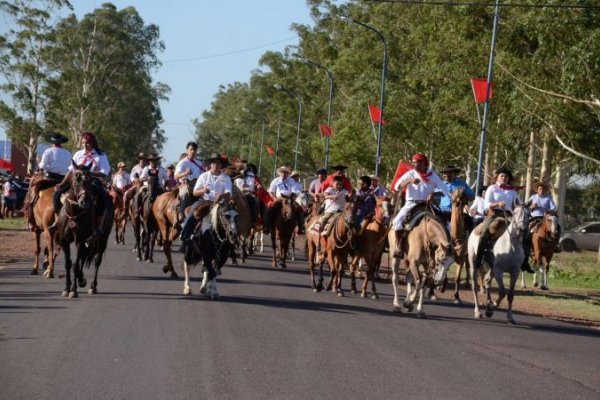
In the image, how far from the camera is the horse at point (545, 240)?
1090 inches

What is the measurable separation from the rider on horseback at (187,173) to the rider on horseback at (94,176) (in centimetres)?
244

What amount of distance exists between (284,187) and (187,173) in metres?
9.56

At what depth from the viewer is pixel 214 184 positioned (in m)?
18.5

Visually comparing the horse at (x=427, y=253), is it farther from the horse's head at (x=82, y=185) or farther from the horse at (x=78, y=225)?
the horse's head at (x=82, y=185)

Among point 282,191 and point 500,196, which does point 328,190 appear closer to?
point 500,196

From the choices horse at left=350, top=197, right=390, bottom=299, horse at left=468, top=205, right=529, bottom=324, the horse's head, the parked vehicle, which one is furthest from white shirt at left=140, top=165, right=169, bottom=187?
the parked vehicle

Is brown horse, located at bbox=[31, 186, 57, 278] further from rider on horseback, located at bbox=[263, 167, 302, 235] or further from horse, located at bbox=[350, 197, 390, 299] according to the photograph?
rider on horseback, located at bbox=[263, 167, 302, 235]

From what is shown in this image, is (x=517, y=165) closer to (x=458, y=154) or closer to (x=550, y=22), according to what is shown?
(x=458, y=154)

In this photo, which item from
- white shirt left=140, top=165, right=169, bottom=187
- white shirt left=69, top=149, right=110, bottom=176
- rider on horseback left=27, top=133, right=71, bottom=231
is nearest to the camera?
white shirt left=69, top=149, right=110, bottom=176

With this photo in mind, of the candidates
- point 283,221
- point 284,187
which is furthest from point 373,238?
point 284,187

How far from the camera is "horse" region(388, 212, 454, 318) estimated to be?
17.5 metres

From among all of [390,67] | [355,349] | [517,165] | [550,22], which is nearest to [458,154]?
[517,165]

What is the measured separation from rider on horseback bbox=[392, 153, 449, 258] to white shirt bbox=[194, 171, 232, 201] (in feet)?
9.57

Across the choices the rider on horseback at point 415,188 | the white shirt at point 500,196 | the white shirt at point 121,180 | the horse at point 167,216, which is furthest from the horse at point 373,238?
the white shirt at point 121,180
